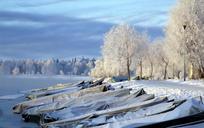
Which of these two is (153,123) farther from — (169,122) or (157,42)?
(157,42)

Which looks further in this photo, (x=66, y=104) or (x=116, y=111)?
(x=66, y=104)

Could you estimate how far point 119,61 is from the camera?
84062mm

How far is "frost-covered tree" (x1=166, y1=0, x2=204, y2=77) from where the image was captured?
56.7 metres

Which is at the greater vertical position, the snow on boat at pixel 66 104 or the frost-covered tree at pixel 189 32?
the frost-covered tree at pixel 189 32

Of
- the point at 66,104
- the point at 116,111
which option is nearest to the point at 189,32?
the point at 66,104

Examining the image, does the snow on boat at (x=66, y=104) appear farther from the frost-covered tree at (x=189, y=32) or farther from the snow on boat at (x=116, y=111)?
the frost-covered tree at (x=189, y=32)

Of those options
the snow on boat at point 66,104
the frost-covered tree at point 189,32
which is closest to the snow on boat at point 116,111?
the snow on boat at point 66,104

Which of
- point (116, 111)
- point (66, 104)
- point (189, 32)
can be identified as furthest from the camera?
point (189, 32)

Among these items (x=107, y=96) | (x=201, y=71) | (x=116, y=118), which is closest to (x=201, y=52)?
(x=201, y=71)

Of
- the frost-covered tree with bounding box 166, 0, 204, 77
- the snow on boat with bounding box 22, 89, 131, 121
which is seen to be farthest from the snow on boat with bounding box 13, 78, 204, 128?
the frost-covered tree with bounding box 166, 0, 204, 77

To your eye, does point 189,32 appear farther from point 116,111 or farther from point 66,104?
point 116,111

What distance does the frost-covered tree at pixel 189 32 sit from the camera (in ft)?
186

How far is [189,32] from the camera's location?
56969mm

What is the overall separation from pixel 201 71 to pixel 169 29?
22.4 feet
